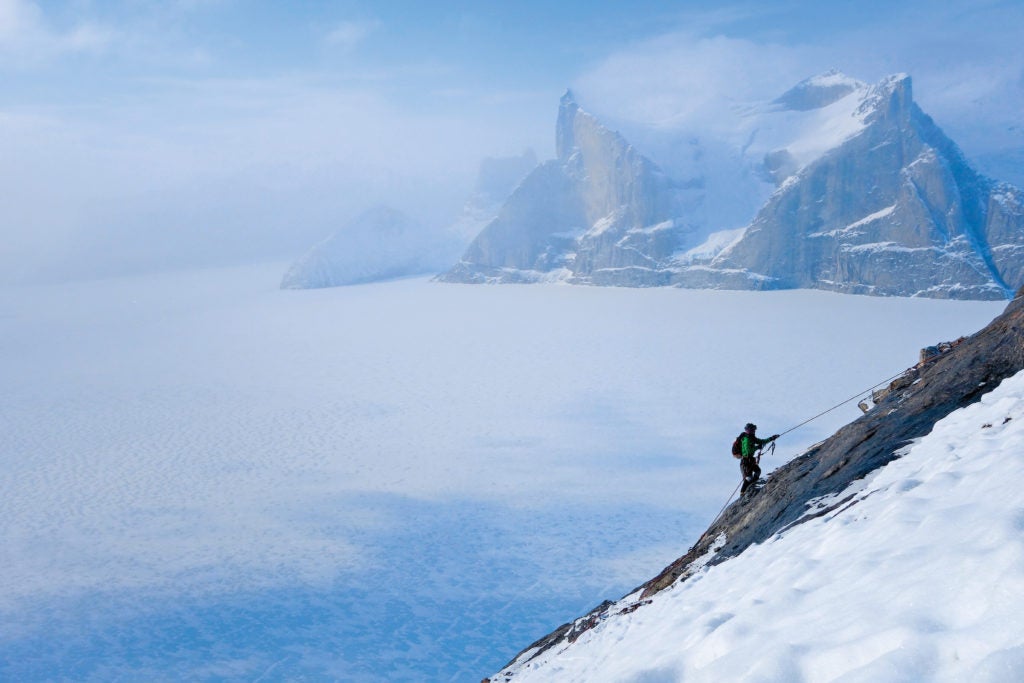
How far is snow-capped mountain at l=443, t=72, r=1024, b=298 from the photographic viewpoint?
11675 cm

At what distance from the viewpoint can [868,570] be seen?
5012mm

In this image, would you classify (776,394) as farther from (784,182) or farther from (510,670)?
(784,182)

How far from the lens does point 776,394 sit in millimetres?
46906

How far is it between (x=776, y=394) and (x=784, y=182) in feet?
314

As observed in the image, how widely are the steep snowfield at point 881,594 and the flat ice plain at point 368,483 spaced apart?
1405cm

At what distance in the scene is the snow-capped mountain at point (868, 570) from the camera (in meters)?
3.68

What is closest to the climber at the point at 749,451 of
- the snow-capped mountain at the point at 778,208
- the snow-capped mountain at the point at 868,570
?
the snow-capped mountain at the point at 868,570

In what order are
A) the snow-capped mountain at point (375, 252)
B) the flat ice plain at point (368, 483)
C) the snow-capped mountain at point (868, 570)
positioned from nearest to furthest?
the snow-capped mountain at point (868, 570) → the flat ice plain at point (368, 483) → the snow-capped mountain at point (375, 252)

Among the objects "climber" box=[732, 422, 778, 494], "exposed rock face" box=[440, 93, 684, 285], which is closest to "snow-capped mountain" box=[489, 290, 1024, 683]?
"climber" box=[732, 422, 778, 494]

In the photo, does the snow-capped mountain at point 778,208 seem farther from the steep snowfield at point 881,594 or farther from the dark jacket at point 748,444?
the steep snowfield at point 881,594

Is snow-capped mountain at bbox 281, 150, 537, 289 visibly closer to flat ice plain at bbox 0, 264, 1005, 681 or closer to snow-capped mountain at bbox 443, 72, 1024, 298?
snow-capped mountain at bbox 443, 72, 1024, 298

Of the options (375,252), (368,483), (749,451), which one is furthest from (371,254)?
(749,451)

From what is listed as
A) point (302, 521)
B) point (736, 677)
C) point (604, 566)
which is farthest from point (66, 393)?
point (736, 677)

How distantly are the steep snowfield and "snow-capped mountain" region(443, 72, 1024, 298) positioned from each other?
115m
